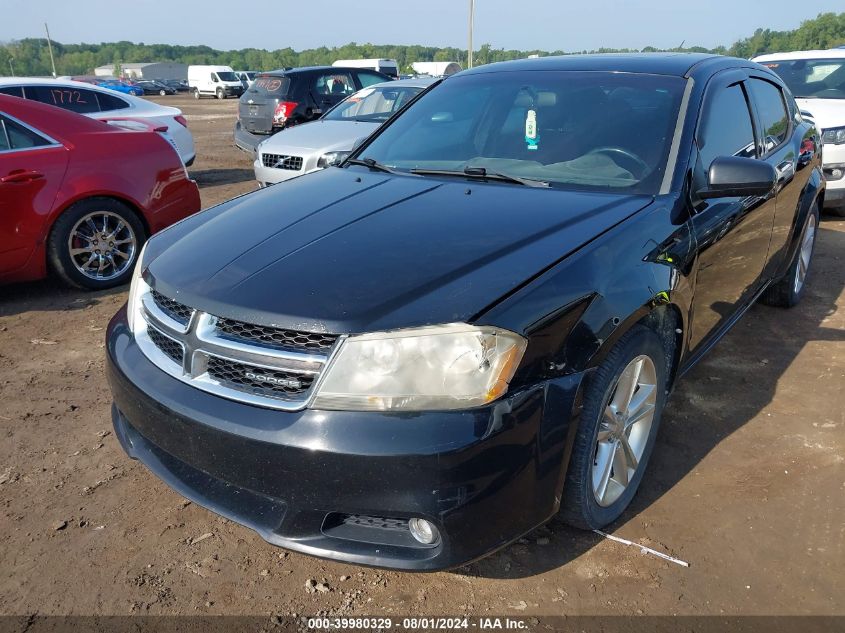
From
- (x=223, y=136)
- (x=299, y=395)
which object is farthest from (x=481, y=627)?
(x=223, y=136)

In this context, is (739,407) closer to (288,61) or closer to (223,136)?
(223,136)

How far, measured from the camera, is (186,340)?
2162 millimetres

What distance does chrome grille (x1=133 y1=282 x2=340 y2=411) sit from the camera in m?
1.96

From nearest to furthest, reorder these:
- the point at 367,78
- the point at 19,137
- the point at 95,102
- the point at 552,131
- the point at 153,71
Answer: the point at 552,131
the point at 19,137
the point at 95,102
the point at 367,78
the point at 153,71

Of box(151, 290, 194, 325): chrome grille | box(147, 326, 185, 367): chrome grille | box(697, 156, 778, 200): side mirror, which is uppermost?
box(697, 156, 778, 200): side mirror

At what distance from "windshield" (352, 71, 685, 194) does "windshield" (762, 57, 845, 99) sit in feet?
20.8

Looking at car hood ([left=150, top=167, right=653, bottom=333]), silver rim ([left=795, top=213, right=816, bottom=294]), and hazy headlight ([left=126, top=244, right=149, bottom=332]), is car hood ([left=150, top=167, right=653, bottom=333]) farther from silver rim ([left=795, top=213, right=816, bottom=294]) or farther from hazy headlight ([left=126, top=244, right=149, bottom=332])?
silver rim ([left=795, top=213, right=816, bottom=294])

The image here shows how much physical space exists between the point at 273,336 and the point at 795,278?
13.2 ft

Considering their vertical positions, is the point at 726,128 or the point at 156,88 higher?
the point at 726,128

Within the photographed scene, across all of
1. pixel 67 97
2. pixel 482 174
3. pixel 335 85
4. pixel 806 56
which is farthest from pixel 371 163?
pixel 335 85

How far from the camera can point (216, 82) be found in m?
47.0

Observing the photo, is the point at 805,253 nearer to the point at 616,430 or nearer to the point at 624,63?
the point at 624,63

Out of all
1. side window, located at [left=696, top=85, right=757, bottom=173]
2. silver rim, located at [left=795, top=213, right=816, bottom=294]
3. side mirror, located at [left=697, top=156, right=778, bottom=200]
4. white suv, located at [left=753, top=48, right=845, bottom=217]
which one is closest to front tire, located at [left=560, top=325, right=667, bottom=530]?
side mirror, located at [left=697, top=156, right=778, bottom=200]

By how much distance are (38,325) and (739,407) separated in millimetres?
4306
